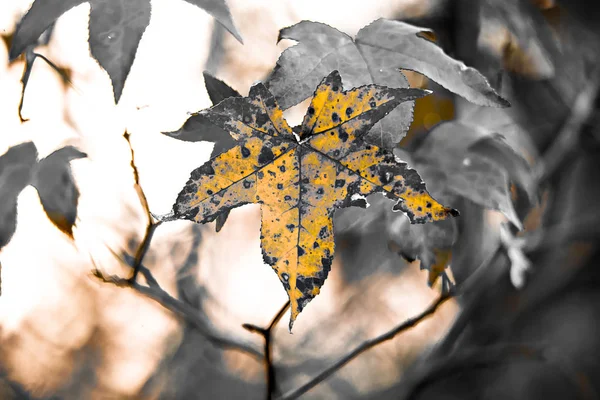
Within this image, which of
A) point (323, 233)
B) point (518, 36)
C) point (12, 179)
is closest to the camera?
point (323, 233)

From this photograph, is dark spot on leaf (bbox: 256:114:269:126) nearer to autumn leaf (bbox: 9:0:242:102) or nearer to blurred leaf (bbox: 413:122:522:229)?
autumn leaf (bbox: 9:0:242:102)

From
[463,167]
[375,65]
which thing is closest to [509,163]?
[463,167]

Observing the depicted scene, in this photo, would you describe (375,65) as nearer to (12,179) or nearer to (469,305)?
(12,179)

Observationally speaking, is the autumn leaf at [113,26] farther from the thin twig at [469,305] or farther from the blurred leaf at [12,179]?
the thin twig at [469,305]

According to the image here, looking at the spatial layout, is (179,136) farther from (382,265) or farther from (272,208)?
(382,265)

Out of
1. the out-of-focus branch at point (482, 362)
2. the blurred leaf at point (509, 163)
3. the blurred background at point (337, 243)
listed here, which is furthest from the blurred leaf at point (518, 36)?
the out-of-focus branch at point (482, 362)

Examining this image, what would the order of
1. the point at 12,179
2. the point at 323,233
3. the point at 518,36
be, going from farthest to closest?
1. the point at 518,36
2. the point at 12,179
3. the point at 323,233

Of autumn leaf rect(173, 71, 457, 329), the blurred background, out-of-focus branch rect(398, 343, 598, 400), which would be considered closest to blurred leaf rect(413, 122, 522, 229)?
the blurred background
